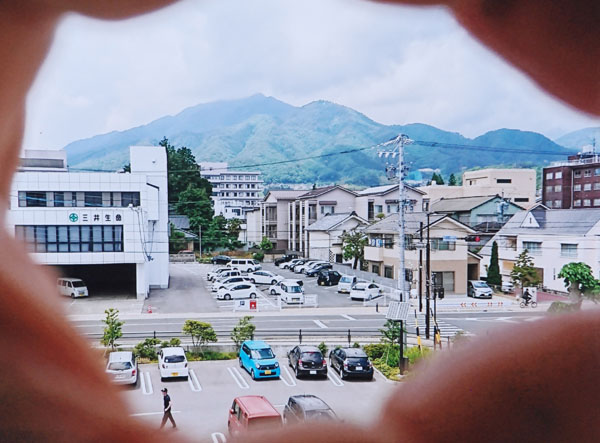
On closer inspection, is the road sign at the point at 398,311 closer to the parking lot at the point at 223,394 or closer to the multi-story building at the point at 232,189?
the parking lot at the point at 223,394

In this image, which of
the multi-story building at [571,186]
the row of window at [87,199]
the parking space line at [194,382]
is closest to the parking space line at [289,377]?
the parking space line at [194,382]

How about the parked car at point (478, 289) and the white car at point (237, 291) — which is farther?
the white car at point (237, 291)

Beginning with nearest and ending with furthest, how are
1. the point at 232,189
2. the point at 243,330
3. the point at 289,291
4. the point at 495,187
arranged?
the point at 495,187, the point at 232,189, the point at 243,330, the point at 289,291

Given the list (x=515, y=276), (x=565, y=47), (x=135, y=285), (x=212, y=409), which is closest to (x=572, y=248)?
(x=515, y=276)

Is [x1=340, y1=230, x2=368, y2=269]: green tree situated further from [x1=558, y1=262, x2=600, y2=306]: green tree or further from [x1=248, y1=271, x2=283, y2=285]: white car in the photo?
[x1=558, y1=262, x2=600, y2=306]: green tree

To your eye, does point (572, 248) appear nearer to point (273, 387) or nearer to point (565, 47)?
point (565, 47)

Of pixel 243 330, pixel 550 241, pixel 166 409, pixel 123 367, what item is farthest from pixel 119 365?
pixel 550 241

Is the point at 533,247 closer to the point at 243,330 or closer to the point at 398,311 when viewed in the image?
the point at 398,311
